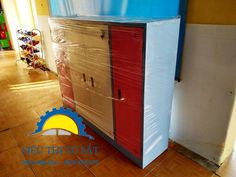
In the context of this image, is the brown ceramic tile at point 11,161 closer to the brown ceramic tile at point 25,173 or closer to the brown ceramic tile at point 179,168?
the brown ceramic tile at point 25,173

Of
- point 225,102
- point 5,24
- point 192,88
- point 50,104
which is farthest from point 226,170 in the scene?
point 5,24

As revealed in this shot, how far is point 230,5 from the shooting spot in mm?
1229

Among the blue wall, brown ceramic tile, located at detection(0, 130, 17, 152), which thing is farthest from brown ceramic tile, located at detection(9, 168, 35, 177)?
the blue wall

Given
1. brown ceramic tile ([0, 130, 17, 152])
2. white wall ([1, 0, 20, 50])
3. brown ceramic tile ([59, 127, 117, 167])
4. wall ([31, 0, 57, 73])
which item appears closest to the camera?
brown ceramic tile ([59, 127, 117, 167])

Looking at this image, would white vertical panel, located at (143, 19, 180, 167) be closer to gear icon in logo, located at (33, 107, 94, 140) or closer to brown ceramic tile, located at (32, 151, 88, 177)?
brown ceramic tile, located at (32, 151, 88, 177)

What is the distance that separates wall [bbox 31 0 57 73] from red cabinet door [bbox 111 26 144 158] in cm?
246

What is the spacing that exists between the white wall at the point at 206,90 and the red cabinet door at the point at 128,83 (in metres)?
0.50

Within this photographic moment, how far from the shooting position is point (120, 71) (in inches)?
58.6

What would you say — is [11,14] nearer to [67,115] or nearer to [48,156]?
[67,115]

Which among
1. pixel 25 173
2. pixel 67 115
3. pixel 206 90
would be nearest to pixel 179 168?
pixel 206 90

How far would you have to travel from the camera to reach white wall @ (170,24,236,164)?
1.35 metres

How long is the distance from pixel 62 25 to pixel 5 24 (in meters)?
6.13

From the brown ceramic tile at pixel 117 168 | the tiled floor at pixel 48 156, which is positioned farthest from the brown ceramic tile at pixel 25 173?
the brown ceramic tile at pixel 117 168

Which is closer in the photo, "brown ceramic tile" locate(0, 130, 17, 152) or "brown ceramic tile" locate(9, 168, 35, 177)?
"brown ceramic tile" locate(9, 168, 35, 177)
